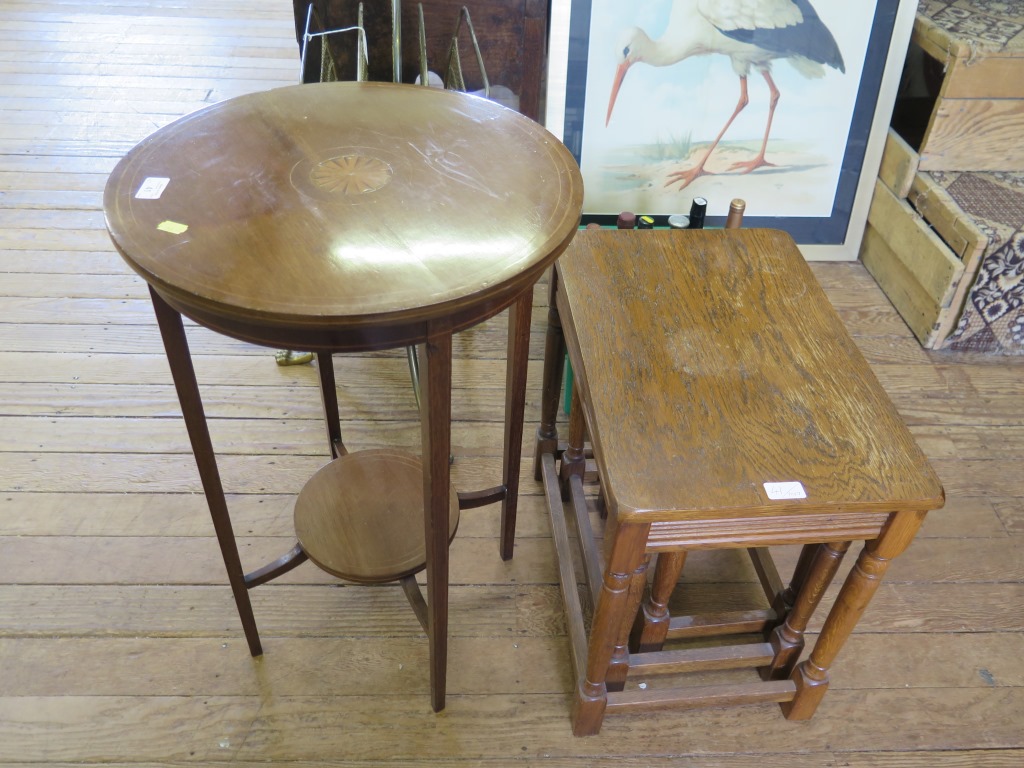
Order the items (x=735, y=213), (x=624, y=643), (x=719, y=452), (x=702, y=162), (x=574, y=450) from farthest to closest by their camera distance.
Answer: (x=702, y=162) < (x=735, y=213) < (x=574, y=450) < (x=624, y=643) < (x=719, y=452)

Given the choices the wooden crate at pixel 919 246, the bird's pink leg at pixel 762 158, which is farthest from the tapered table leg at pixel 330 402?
the wooden crate at pixel 919 246

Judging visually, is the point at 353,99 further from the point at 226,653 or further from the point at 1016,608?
the point at 1016,608

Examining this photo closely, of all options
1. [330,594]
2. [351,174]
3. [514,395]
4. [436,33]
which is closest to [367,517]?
[330,594]

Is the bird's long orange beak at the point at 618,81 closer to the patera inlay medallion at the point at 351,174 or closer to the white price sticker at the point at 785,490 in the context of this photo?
the patera inlay medallion at the point at 351,174

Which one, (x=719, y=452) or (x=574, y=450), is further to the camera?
(x=574, y=450)

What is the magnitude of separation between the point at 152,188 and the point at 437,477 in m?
0.53

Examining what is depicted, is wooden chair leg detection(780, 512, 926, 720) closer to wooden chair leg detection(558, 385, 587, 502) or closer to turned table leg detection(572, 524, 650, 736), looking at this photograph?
turned table leg detection(572, 524, 650, 736)

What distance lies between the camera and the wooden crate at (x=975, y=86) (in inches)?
83.7

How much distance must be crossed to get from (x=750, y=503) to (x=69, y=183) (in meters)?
2.62

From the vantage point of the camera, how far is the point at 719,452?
1.16 meters

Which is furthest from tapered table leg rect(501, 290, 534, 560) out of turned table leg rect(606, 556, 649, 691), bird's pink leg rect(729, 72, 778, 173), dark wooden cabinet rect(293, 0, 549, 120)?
bird's pink leg rect(729, 72, 778, 173)

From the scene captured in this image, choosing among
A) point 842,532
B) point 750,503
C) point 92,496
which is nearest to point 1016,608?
point 842,532

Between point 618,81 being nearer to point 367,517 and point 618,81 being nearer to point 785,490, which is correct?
point 367,517

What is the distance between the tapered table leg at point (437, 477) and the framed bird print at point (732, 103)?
1377mm
